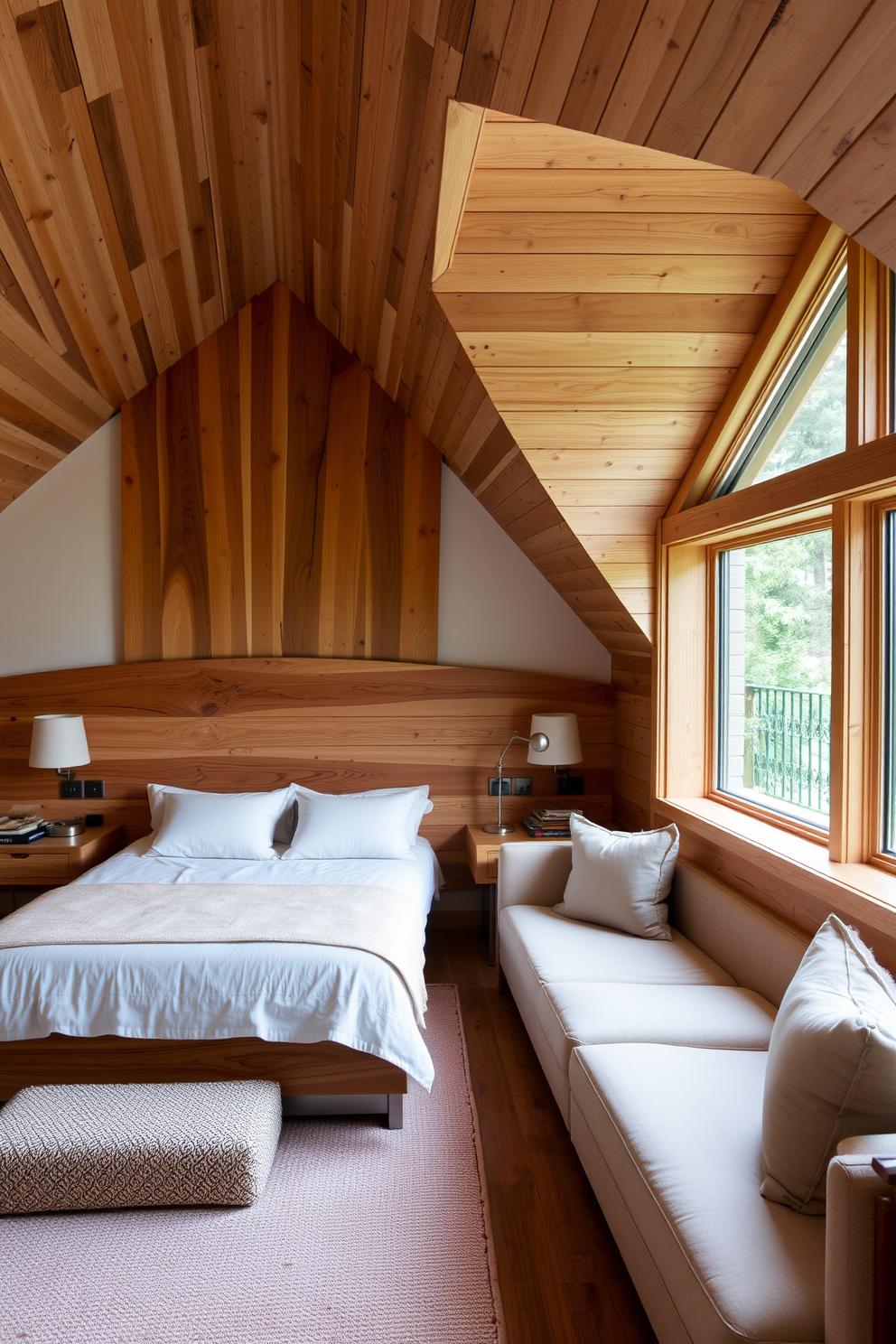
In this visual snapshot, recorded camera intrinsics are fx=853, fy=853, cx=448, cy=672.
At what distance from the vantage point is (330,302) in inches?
150

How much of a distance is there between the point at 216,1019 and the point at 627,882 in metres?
1.40

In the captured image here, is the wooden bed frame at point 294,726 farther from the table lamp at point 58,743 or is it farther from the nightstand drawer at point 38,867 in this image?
the nightstand drawer at point 38,867

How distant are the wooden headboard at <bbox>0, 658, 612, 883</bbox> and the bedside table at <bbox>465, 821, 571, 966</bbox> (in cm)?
34

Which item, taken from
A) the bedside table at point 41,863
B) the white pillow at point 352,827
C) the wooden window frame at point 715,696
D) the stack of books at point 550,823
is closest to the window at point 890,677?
the wooden window frame at point 715,696

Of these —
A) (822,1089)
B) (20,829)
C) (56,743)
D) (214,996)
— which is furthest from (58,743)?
(822,1089)

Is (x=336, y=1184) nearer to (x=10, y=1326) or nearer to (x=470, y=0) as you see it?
(x=10, y=1326)

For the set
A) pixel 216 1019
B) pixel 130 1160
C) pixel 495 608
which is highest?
pixel 495 608

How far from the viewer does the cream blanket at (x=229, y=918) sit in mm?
2537

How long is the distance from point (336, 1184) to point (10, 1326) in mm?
767

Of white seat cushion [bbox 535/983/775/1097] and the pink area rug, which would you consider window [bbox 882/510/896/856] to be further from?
the pink area rug

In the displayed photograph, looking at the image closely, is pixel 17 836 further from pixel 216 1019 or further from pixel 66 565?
pixel 216 1019

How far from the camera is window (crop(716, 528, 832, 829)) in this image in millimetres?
2578

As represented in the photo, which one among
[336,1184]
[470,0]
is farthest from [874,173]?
[336,1184]

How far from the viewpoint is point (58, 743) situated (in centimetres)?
379
